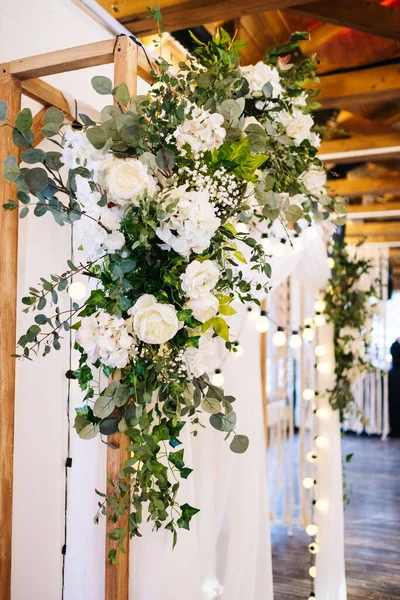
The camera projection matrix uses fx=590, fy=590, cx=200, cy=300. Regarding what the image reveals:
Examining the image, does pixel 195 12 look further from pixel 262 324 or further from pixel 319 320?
pixel 319 320

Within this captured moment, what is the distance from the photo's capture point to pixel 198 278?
1376 millimetres

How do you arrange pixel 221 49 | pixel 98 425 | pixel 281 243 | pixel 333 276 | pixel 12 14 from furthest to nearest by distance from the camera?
pixel 333 276 → pixel 281 243 → pixel 12 14 → pixel 221 49 → pixel 98 425

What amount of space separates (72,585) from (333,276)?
2.26 m

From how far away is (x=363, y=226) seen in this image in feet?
23.4

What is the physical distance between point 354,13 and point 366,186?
8.36 feet

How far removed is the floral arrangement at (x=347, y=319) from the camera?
326cm

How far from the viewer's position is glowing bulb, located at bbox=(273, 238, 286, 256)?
2.55 metres

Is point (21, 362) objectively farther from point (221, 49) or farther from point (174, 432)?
point (221, 49)

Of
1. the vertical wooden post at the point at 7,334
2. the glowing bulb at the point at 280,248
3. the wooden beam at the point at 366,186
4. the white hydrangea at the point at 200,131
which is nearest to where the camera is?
the white hydrangea at the point at 200,131

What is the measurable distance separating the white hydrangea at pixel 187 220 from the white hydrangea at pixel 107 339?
233mm

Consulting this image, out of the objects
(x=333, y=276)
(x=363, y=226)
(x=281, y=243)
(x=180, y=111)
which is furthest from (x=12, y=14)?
(x=363, y=226)

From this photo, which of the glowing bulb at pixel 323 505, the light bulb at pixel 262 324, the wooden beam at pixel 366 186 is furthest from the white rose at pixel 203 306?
the wooden beam at pixel 366 186

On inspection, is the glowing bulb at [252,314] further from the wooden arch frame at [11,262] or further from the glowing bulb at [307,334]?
the wooden arch frame at [11,262]

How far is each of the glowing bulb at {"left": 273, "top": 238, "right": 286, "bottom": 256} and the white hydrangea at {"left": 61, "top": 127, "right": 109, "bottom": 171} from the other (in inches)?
49.4
